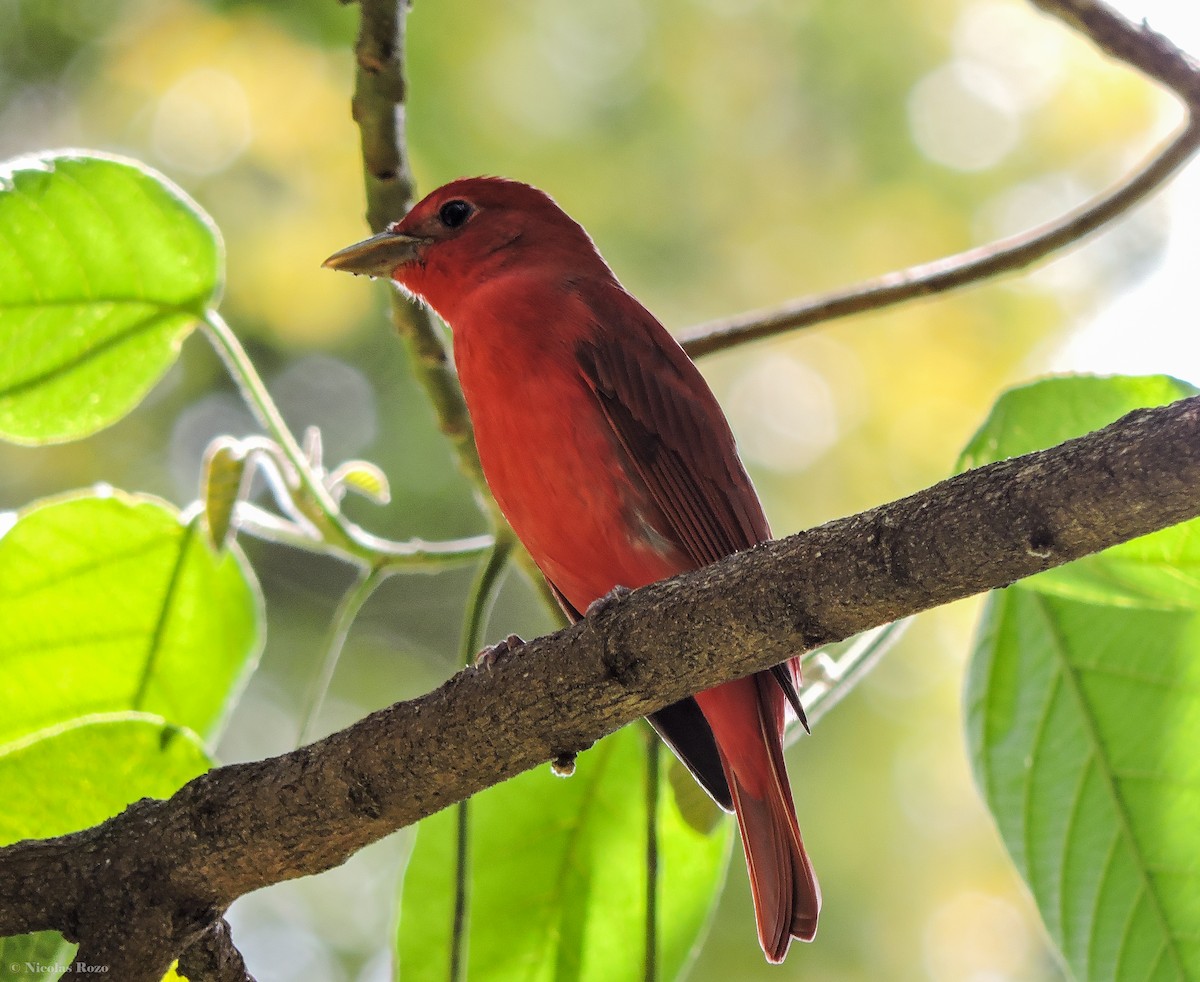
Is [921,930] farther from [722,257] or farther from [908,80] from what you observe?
[908,80]

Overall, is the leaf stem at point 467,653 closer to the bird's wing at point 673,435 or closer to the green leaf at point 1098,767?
the bird's wing at point 673,435

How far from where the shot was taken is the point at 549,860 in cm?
241

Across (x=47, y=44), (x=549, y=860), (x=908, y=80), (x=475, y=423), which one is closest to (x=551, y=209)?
(x=475, y=423)

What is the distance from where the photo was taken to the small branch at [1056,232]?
2357 millimetres

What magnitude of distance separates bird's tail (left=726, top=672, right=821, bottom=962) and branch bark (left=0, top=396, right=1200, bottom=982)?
741 millimetres

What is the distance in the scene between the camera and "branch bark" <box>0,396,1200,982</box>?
1399mm

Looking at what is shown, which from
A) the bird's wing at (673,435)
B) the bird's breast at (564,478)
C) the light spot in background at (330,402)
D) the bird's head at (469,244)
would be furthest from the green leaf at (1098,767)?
the light spot in background at (330,402)

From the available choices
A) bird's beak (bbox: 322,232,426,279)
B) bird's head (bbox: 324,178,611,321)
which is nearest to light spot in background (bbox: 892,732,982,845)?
bird's head (bbox: 324,178,611,321)

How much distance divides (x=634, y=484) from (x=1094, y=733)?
0.85m

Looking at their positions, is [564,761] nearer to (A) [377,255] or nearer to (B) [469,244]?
(A) [377,255]

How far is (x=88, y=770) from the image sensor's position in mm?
2055

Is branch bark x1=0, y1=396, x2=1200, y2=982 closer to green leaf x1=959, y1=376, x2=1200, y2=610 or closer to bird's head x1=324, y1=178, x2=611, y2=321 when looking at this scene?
green leaf x1=959, y1=376, x2=1200, y2=610

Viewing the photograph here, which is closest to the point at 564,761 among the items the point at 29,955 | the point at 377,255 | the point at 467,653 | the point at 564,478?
the point at 467,653

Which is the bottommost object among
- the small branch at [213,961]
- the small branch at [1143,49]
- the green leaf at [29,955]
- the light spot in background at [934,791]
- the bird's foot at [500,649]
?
the small branch at [213,961]
